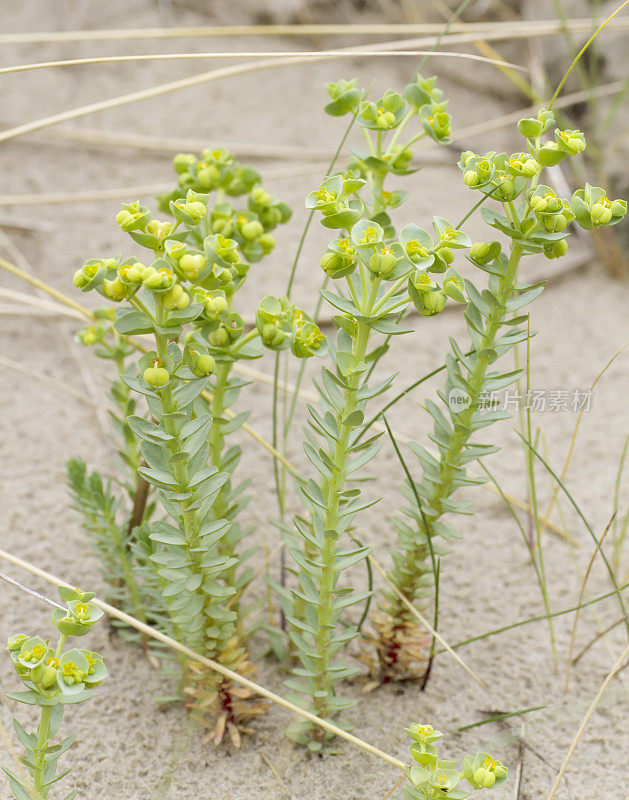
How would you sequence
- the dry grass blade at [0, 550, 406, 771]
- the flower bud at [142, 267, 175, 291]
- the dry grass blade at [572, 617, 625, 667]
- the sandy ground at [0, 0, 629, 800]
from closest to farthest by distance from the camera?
the flower bud at [142, 267, 175, 291] → the dry grass blade at [0, 550, 406, 771] → the sandy ground at [0, 0, 629, 800] → the dry grass blade at [572, 617, 625, 667]

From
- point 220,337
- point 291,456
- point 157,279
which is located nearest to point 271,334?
point 220,337

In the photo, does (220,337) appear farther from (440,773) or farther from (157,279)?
(440,773)

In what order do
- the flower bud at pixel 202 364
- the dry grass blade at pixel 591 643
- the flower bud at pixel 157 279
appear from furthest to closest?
the dry grass blade at pixel 591 643
the flower bud at pixel 202 364
the flower bud at pixel 157 279

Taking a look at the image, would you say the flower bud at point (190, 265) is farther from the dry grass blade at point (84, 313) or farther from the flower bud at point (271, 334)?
the dry grass blade at point (84, 313)

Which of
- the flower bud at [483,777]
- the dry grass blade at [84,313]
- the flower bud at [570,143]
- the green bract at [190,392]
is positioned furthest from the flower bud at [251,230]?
the flower bud at [483,777]

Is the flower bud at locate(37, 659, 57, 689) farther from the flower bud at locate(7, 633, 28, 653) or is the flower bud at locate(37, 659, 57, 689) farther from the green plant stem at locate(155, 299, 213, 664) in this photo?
the green plant stem at locate(155, 299, 213, 664)

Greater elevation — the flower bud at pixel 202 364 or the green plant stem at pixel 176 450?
the flower bud at pixel 202 364

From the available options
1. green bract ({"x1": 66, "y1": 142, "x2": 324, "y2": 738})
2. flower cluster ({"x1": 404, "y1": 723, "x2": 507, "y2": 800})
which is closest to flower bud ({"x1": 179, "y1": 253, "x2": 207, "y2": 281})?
green bract ({"x1": 66, "y1": 142, "x2": 324, "y2": 738})
